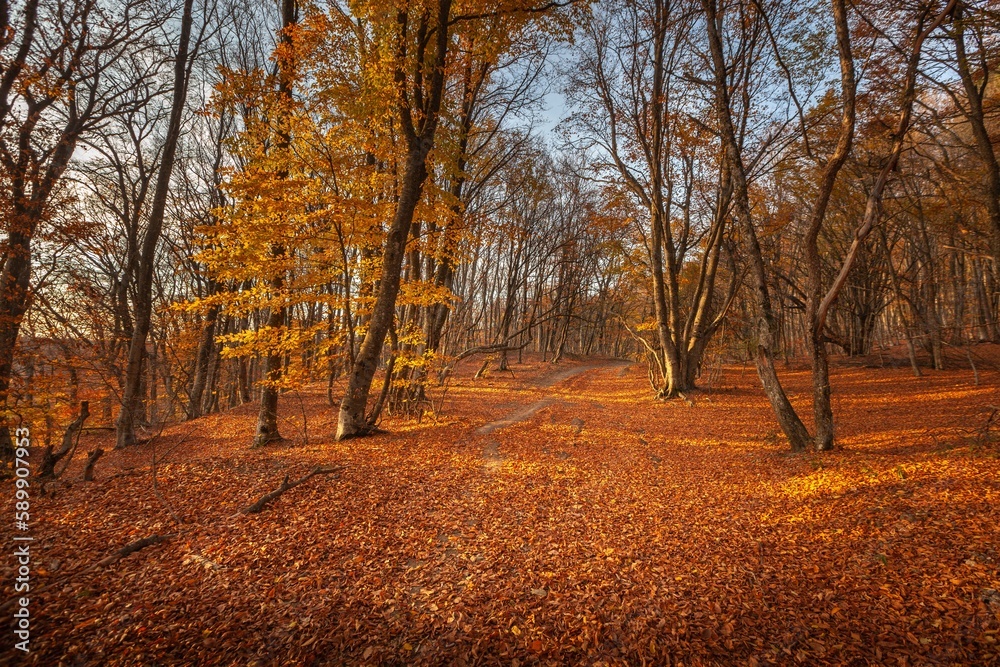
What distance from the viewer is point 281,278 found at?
9195 millimetres

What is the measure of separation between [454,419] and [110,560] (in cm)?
840

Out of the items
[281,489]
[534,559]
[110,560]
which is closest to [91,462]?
[281,489]

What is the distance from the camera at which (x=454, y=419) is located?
1182 cm

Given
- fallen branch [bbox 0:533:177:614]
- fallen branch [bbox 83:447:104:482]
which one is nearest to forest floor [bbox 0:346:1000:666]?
fallen branch [bbox 0:533:177:614]

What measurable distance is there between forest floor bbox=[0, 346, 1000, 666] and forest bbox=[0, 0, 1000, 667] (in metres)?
0.03

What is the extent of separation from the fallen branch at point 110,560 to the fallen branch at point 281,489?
2.53ft

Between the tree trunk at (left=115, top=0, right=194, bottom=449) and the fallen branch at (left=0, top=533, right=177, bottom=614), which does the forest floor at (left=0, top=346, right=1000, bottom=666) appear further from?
the tree trunk at (left=115, top=0, right=194, bottom=449)

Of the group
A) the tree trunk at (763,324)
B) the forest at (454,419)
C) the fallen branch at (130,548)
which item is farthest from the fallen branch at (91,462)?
the tree trunk at (763,324)

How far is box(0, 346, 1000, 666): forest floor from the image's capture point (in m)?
2.99

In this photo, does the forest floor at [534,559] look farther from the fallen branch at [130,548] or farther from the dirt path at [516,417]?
the dirt path at [516,417]

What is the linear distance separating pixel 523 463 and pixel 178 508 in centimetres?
534

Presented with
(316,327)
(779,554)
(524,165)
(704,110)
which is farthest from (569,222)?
(779,554)

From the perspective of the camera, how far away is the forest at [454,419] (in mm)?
3252

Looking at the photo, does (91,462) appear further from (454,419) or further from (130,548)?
(454,419)
